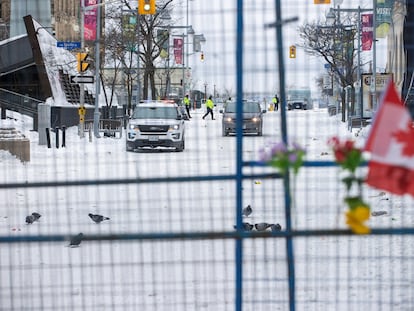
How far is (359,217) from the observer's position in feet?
11.1

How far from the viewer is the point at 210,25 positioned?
14.7ft

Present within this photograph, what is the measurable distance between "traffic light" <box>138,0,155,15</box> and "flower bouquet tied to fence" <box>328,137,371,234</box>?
4.25m

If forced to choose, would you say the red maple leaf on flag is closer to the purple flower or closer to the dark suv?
the purple flower

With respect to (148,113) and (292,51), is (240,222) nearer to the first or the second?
(292,51)

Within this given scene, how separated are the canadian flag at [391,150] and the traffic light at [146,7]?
14.1 ft

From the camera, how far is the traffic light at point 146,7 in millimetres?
7519

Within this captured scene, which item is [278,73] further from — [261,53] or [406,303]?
[406,303]

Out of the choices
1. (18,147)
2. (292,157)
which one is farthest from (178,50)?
(18,147)

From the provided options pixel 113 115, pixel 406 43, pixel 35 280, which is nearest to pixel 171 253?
pixel 35 280

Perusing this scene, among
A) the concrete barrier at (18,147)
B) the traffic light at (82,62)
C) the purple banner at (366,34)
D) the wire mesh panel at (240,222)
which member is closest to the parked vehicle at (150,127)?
the concrete barrier at (18,147)

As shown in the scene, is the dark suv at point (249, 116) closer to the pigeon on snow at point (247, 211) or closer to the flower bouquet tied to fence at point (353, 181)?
the flower bouquet tied to fence at point (353, 181)

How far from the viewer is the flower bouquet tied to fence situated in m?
3.39

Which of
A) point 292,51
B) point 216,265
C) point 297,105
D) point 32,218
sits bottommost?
point 216,265

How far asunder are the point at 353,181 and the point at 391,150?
0.79 feet
